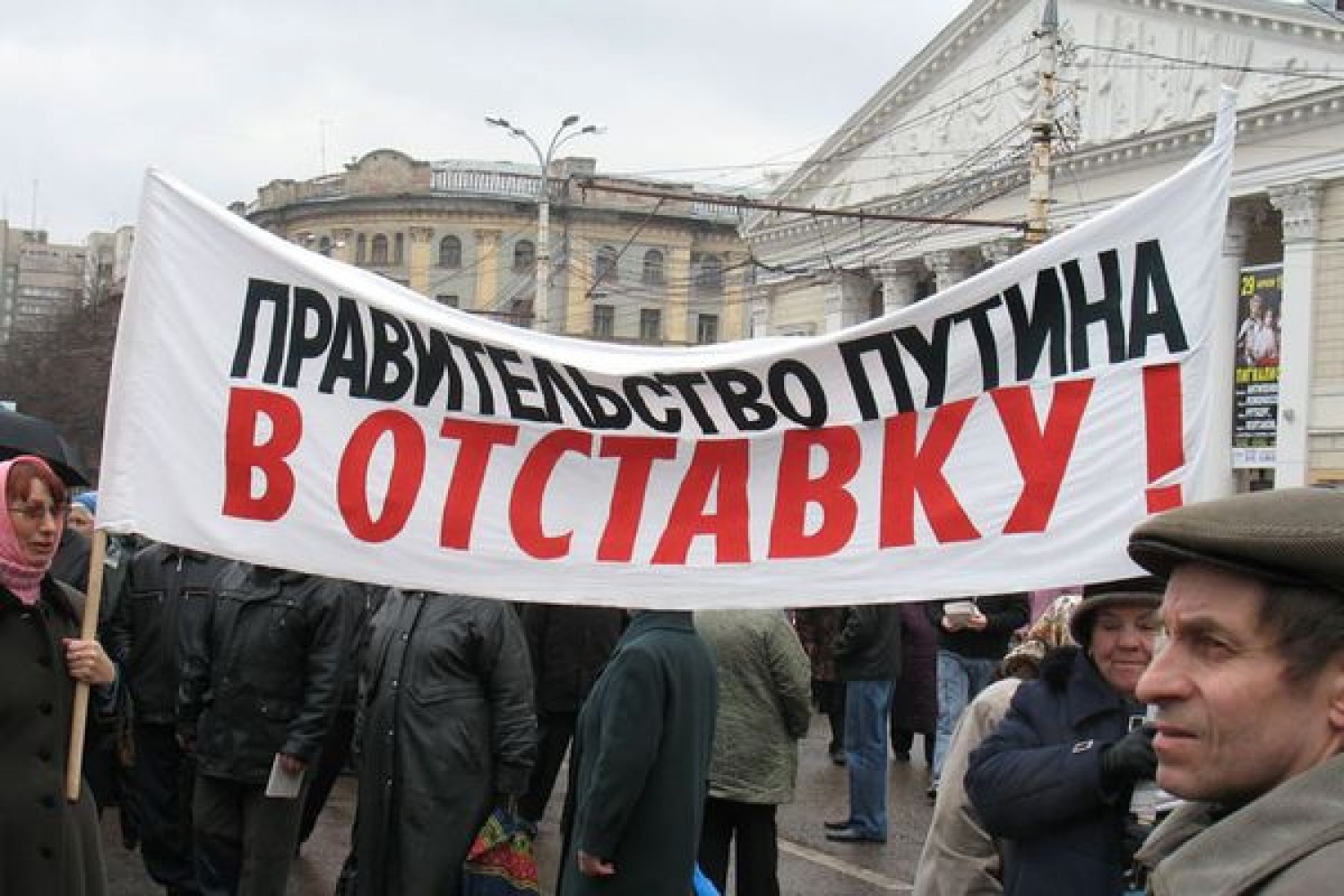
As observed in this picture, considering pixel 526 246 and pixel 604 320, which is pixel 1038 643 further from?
pixel 526 246

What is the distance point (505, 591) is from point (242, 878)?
296 centimetres

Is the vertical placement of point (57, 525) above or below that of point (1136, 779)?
above

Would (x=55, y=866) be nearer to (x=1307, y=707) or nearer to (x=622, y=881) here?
(x=622, y=881)

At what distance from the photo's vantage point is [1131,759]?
3.43 m

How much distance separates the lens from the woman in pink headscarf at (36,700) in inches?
175

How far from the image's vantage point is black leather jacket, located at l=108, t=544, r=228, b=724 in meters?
8.07

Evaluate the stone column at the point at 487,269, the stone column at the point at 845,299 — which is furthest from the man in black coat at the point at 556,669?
the stone column at the point at 487,269

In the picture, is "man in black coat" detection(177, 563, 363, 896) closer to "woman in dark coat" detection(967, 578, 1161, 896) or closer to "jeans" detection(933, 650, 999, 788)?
"woman in dark coat" detection(967, 578, 1161, 896)

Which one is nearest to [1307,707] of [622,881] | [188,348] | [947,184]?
[188,348]

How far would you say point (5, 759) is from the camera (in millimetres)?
4438

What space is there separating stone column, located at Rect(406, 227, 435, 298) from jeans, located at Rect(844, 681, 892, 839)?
6573cm

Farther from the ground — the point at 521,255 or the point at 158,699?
the point at 521,255

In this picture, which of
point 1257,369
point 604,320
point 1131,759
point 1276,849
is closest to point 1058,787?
point 1131,759

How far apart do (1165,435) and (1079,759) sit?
2.78 feet
